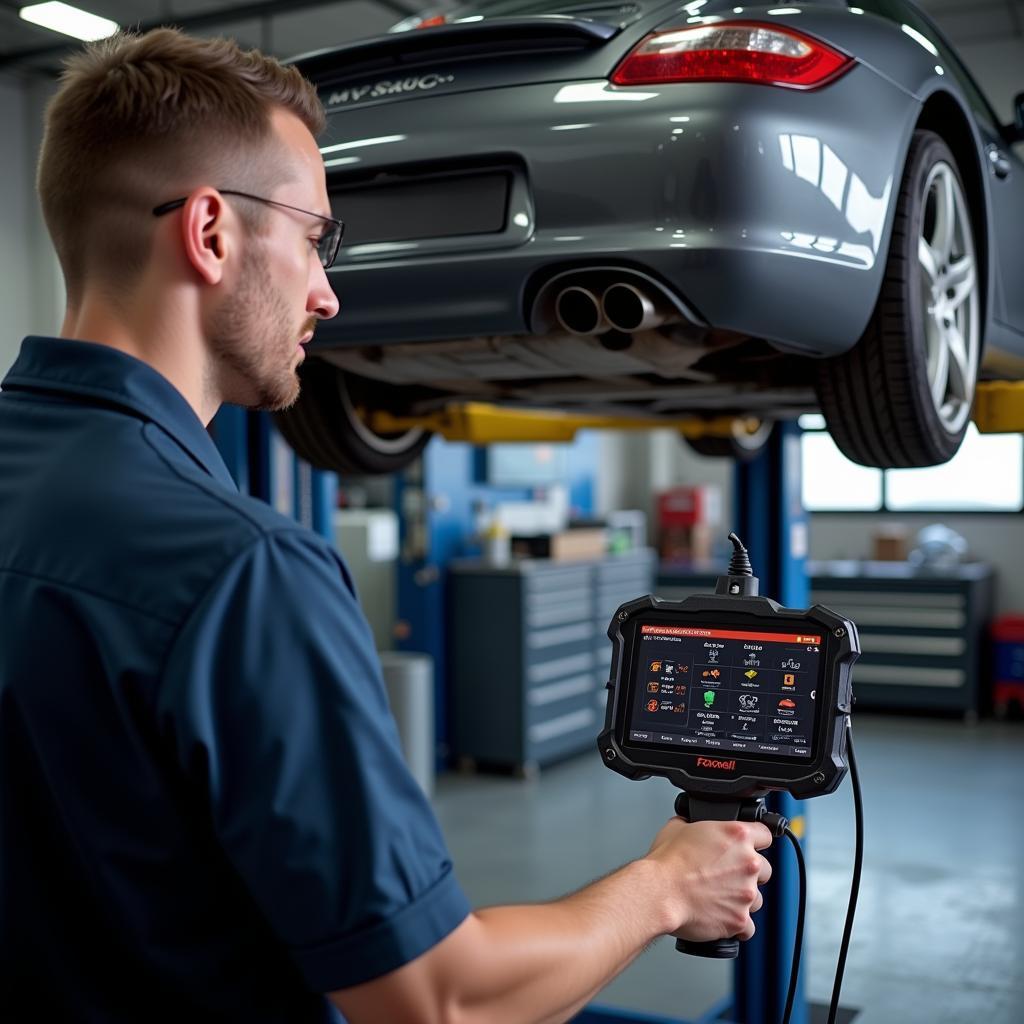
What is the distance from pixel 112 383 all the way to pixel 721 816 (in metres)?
0.64

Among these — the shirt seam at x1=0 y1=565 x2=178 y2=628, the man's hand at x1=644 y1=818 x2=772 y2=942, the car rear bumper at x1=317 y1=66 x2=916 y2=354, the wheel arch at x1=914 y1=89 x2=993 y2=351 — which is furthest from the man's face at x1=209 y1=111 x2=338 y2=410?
the wheel arch at x1=914 y1=89 x2=993 y2=351

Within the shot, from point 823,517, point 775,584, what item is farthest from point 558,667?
point 775,584

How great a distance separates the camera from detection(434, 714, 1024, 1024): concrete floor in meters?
3.43

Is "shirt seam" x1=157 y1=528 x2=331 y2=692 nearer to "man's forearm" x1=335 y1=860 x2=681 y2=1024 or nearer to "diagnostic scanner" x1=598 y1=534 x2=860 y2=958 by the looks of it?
"man's forearm" x1=335 y1=860 x2=681 y2=1024

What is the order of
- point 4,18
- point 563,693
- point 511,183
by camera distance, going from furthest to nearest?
1. point 4,18
2. point 563,693
3. point 511,183

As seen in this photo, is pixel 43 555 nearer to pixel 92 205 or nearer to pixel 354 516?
pixel 92 205

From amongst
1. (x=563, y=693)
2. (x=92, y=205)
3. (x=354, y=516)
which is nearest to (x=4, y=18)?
(x=354, y=516)

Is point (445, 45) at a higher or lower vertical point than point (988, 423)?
higher

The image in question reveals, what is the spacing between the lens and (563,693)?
6113 mm

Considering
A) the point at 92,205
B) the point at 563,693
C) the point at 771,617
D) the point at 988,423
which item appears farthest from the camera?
the point at 563,693

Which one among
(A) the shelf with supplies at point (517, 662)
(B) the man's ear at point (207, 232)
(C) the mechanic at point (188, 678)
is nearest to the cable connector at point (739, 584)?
(C) the mechanic at point (188, 678)

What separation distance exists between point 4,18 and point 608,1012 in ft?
19.7

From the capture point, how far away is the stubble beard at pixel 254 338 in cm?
93

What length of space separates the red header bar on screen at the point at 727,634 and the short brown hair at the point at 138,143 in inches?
20.5
